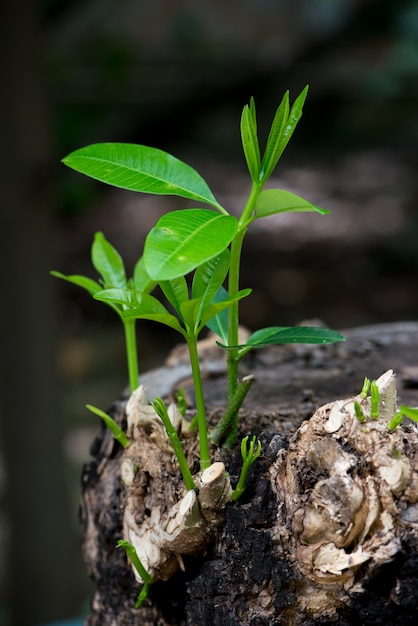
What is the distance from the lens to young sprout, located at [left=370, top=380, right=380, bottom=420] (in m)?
0.60

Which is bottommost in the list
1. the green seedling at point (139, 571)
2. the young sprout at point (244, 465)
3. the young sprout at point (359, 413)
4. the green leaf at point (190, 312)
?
the green seedling at point (139, 571)

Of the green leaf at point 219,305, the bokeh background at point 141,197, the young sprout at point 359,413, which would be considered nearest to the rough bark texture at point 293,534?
the young sprout at point 359,413

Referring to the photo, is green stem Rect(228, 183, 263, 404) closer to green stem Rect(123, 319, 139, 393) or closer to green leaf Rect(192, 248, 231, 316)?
green leaf Rect(192, 248, 231, 316)

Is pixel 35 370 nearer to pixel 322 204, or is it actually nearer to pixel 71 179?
pixel 71 179

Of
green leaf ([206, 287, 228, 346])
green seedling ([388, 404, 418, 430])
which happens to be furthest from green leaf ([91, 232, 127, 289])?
green seedling ([388, 404, 418, 430])

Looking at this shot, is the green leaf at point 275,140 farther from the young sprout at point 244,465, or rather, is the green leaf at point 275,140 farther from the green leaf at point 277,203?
the young sprout at point 244,465

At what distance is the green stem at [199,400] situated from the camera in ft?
1.98

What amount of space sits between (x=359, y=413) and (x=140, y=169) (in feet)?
0.89

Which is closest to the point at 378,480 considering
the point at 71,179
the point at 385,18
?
→ the point at 385,18

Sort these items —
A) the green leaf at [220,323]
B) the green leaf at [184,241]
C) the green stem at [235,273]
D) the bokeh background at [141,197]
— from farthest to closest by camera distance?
the bokeh background at [141,197] → the green leaf at [220,323] → the green stem at [235,273] → the green leaf at [184,241]

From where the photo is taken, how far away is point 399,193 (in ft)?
16.6

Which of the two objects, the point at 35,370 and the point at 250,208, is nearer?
the point at 250,208

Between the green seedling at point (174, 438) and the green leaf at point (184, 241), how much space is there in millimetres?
→ 145

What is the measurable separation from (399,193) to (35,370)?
3.63 meters
